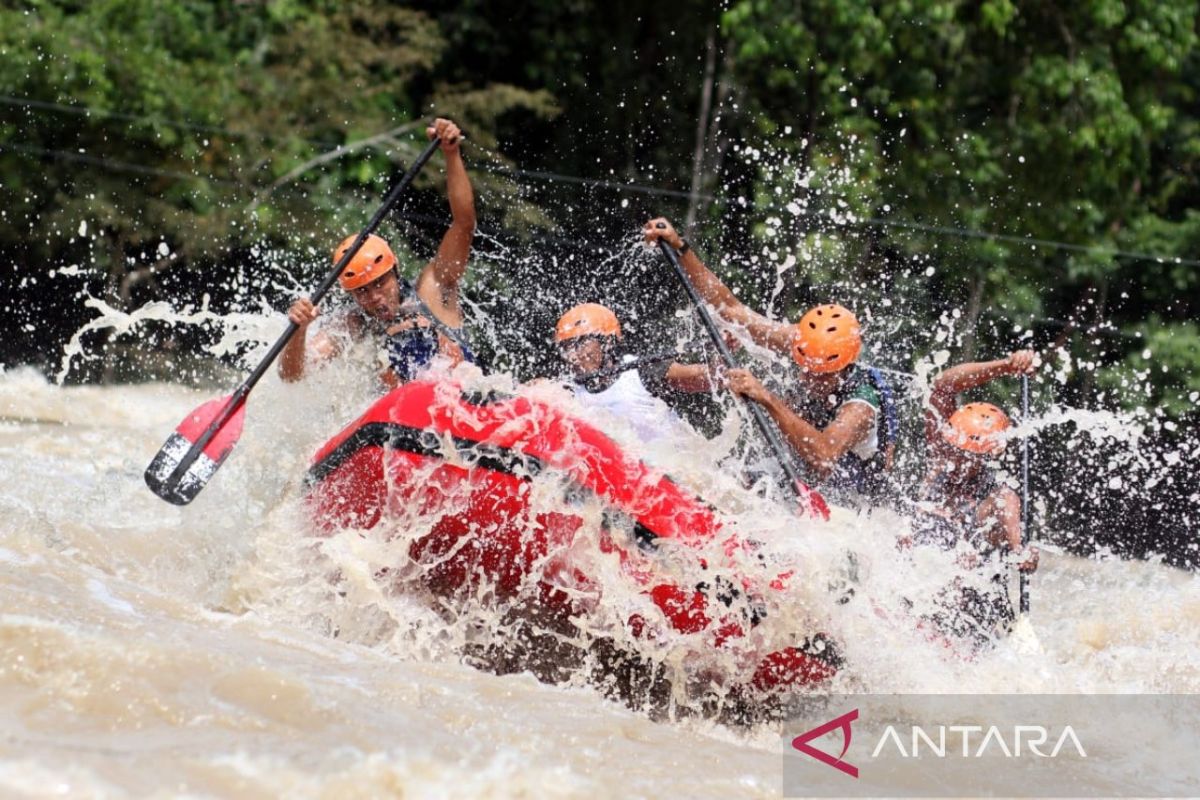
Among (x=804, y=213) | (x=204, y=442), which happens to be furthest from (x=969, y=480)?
(x=804, y=213)

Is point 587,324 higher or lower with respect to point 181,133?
lower

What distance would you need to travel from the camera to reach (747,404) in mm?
5371

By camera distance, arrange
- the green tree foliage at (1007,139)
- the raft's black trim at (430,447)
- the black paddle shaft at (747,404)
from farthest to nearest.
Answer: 1. the green tree foliage at (1007,139)
2. the black paddle shaft at (747,404)
3. the raft's black trim at (430,447)

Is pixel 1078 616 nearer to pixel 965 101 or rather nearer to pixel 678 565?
pixel 678 565

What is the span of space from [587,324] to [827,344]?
106cm

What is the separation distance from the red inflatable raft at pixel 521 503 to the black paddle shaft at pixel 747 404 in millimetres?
506

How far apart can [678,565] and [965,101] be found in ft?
34.7

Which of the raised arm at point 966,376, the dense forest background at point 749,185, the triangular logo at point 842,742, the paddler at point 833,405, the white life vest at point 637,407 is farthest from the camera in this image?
the dense forest background at point 749,185

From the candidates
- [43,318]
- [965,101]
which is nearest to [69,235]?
[43,318]

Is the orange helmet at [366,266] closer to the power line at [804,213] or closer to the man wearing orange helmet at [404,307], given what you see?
the man wearing orange helmet at [404,307]

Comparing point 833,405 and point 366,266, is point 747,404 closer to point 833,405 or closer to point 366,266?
point 833,405

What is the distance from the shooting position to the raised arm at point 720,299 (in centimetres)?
595

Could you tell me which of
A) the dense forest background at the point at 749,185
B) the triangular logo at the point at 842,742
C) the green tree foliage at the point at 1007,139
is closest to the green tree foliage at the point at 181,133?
the dense forest background at the point at 749,185

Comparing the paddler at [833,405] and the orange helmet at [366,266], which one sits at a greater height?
the orange helmet at [366,266]
